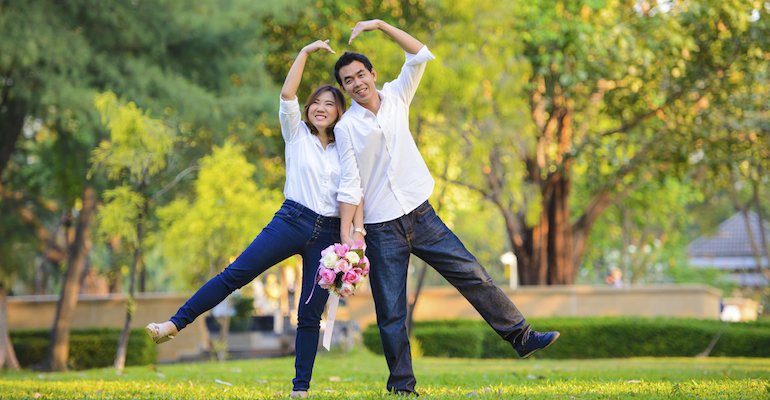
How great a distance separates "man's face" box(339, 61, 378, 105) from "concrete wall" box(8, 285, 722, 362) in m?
11.5

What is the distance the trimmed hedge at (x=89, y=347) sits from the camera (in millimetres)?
13914

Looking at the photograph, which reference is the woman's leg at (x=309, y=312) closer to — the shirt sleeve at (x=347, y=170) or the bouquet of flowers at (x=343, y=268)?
the bouquet of flowers at (x=343, y=268)

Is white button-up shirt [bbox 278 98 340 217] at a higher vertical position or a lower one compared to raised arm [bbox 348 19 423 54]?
lower

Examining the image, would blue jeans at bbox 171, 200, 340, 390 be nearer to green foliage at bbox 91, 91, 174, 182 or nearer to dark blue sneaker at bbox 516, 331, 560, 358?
dark blue sneaker at bbox 516, 331, 560, 358

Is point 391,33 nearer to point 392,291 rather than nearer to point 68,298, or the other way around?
point 392,291

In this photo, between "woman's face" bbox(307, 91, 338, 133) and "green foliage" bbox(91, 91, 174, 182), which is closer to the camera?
"woman's face" bbox(307, 91, 338, 133)

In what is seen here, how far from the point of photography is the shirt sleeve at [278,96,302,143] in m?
3.92

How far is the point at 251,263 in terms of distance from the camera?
3838 mm

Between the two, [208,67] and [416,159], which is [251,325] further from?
[416,159]

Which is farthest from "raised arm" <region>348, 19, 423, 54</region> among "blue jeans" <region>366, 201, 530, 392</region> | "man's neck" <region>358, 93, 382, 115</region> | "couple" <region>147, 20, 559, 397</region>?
"blue jeans" <region>366, 201, 530, 392</region>

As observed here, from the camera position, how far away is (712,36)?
13.3m

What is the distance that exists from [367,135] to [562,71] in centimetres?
1107

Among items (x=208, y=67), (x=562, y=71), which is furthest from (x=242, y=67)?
(x=562, y=71)

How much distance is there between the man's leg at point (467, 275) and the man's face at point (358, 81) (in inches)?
29.8
